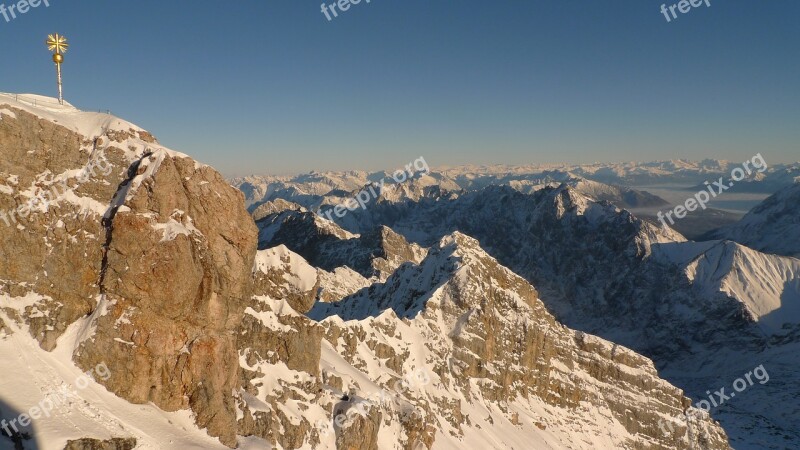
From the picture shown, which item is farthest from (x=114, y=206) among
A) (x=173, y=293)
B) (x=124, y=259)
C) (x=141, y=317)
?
(x=141, y=317)

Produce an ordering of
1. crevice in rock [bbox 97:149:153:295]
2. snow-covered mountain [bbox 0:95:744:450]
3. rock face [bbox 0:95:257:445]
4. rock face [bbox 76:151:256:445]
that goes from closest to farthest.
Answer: snow-covered mountain [bbox 0:95:744:450] < rock face [bbox 0:95:257:445] < rock face [bbox 76:151:256:445] < crevice in rock [bbox 97:149:153:295]

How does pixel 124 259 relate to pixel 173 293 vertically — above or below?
above

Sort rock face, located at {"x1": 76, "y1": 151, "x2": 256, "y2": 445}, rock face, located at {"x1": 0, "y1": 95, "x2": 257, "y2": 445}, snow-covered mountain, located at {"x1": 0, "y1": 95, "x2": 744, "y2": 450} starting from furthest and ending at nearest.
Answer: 1. rock face, located at {"x1": 76, "y1": 151, "x2": 256, "y2": 445}
2. rock face, located at {"x1": 0, "y1": 95, "x2": 257, "y2": 445}
3. snow-covered mountain, located at {"x1": 0, "y1": 95, "x2": 744, "y2": 450}

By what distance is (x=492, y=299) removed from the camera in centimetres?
13125

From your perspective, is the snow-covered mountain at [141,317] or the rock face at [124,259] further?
the rock face at [124,259]

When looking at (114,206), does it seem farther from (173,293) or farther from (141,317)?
(141,317)

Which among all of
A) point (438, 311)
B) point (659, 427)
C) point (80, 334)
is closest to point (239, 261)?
point (80, 334)

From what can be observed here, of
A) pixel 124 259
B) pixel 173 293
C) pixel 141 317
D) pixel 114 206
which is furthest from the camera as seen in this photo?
pixel 114 206

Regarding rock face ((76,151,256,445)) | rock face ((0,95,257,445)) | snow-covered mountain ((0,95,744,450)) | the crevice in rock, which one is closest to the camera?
snow-covered mountain ((0,95,744,450))

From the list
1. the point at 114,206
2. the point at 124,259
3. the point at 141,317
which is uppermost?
the point at 114,206

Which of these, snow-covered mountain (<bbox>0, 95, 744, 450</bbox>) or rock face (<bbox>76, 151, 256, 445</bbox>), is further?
rock face (<bbox>76, 151, 256, 445</bbox>)

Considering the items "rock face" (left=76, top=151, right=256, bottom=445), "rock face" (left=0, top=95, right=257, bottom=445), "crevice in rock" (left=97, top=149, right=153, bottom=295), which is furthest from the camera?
"crevice in rock" (left=97, top=149, right=153, bottom=295)

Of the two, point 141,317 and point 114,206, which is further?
point 114,206

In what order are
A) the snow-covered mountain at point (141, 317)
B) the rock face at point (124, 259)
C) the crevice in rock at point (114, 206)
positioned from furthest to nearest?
the crevice in rock at point (114, 206)
the rock face at point (124, 259)
the snow-covered mountain at point (141, 317)
